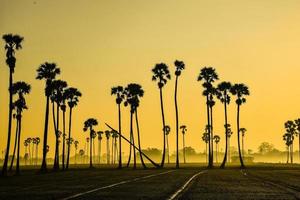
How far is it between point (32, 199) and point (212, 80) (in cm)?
8458

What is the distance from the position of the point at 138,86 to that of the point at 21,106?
28.8 meters

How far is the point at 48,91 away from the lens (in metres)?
75.8

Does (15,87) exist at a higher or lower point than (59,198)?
higher

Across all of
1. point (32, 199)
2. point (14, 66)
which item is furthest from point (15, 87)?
point (32, 199)

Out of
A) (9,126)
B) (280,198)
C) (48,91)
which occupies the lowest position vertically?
(280,198)

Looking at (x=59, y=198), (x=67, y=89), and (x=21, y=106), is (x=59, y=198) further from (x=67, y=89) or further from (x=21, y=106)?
(x=67, y=89)

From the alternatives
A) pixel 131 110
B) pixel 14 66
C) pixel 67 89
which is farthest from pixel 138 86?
pixel 14 66

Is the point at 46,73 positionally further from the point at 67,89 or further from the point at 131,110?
the point at 131,110

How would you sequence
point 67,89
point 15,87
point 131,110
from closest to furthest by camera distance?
point 15,87 → point 67,89 → point 131,110

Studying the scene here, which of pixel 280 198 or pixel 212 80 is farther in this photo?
pixel 212 80

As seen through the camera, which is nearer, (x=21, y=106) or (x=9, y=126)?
(x=9, y=126)

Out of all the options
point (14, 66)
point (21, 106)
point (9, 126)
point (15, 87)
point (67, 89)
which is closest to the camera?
point (9, 126)

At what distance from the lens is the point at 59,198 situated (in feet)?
54.0

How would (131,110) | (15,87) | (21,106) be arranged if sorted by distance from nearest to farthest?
(15,87) < (21,106) < (131,110)
